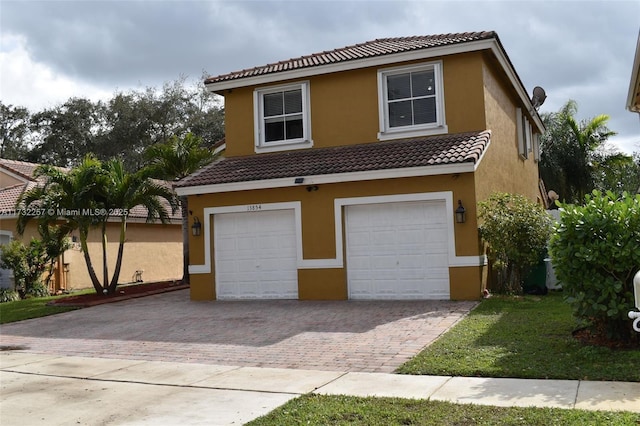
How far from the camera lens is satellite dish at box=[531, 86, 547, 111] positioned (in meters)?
21.3

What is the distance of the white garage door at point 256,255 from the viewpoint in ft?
49.9

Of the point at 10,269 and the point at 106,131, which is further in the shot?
the point at 106,131

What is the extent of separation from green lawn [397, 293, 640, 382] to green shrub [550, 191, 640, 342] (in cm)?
44

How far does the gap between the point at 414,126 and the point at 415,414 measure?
10840 mm

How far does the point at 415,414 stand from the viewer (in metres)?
5.61

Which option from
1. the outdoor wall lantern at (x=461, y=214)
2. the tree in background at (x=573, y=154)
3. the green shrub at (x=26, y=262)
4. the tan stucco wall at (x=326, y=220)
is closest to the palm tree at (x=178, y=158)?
the tan stucco wall at (x=326, y=220)

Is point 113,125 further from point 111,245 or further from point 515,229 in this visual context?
point 515,229

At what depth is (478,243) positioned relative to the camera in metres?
13.4

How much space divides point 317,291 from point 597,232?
8.00 meters

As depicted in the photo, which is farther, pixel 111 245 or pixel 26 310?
pixel 111 245

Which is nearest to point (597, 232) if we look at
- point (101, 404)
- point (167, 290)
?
point (101, 404)

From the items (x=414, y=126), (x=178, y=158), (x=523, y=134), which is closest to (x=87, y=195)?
(x=178, y=158)

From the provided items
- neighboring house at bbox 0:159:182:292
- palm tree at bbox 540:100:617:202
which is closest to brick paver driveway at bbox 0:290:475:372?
neighboring house at bbox 0:159:182:292

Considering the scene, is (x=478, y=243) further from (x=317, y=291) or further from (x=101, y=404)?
(x=101, y=404)
